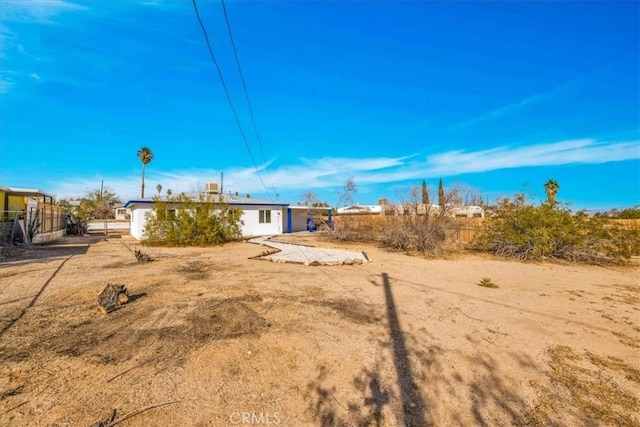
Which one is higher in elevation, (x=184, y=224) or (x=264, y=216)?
(x=264, y=216)

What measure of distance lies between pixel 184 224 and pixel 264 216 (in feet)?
27.9

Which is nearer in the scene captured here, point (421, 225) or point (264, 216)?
point (421, 225)

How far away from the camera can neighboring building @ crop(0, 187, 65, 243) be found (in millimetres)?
14702

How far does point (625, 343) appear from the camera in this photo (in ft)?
14.1

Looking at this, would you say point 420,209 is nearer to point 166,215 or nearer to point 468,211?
point 468,211

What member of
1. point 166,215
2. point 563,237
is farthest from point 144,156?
point 563,237

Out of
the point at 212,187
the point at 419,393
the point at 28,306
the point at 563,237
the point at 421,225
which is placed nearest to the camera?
the point at 419,393

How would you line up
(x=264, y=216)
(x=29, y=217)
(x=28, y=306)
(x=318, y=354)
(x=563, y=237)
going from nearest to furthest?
(x=318, y=354), (x=28, y=306), (x=563, y=237), (x=29, y=217), (x=264, y=216)

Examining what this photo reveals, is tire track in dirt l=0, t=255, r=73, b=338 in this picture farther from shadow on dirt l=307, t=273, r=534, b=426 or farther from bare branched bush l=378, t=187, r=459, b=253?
bare branched bush l=378, t=187, r=459, b=253

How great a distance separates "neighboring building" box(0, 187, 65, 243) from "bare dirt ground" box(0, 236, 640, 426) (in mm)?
10113

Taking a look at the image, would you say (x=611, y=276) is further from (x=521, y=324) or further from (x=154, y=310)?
(x=154, y=310)

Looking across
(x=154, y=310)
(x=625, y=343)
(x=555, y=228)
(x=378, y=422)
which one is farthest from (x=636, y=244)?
(x=154, y=310)

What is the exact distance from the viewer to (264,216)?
2470 cm

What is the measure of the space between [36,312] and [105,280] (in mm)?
2561
